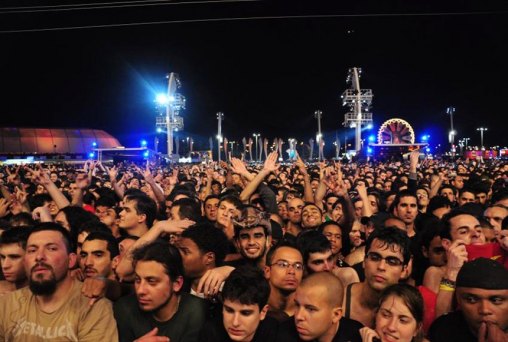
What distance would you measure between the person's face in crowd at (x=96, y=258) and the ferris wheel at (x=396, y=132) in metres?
54.7

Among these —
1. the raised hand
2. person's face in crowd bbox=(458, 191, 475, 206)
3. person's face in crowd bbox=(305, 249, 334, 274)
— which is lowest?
person's face in crowd bbox=(305, 249, 334, 274)

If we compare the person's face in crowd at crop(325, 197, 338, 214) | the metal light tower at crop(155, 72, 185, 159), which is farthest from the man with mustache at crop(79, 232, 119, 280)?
the metal light tower at crop(155, 72, 185, 159)

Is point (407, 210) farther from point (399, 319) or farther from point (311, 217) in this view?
point (399, 319)

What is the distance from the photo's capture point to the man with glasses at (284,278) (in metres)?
4.16

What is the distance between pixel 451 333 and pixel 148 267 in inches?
83.9

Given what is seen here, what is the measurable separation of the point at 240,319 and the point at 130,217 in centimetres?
307

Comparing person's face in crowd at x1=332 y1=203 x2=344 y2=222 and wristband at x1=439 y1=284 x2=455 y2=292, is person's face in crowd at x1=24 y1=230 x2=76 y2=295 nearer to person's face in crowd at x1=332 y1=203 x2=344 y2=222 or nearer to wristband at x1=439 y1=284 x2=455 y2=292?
wristband at x1=439 y1=284 x2=455 y2=292

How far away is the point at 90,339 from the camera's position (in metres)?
3.40

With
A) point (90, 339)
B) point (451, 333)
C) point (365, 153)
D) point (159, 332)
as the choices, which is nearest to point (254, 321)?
point (159, 332)

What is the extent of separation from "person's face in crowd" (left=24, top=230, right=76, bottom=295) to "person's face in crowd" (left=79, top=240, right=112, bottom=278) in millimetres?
936

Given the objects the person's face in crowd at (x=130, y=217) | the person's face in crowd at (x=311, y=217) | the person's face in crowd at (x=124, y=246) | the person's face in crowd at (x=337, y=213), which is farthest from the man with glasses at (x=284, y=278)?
the person's face in crowd at (x=337, y=213)

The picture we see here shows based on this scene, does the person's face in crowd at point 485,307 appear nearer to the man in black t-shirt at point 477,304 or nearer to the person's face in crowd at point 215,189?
the man in black t-shirt at point 477,304

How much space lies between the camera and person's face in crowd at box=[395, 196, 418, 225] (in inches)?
281

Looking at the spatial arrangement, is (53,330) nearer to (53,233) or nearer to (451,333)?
(53,233)
